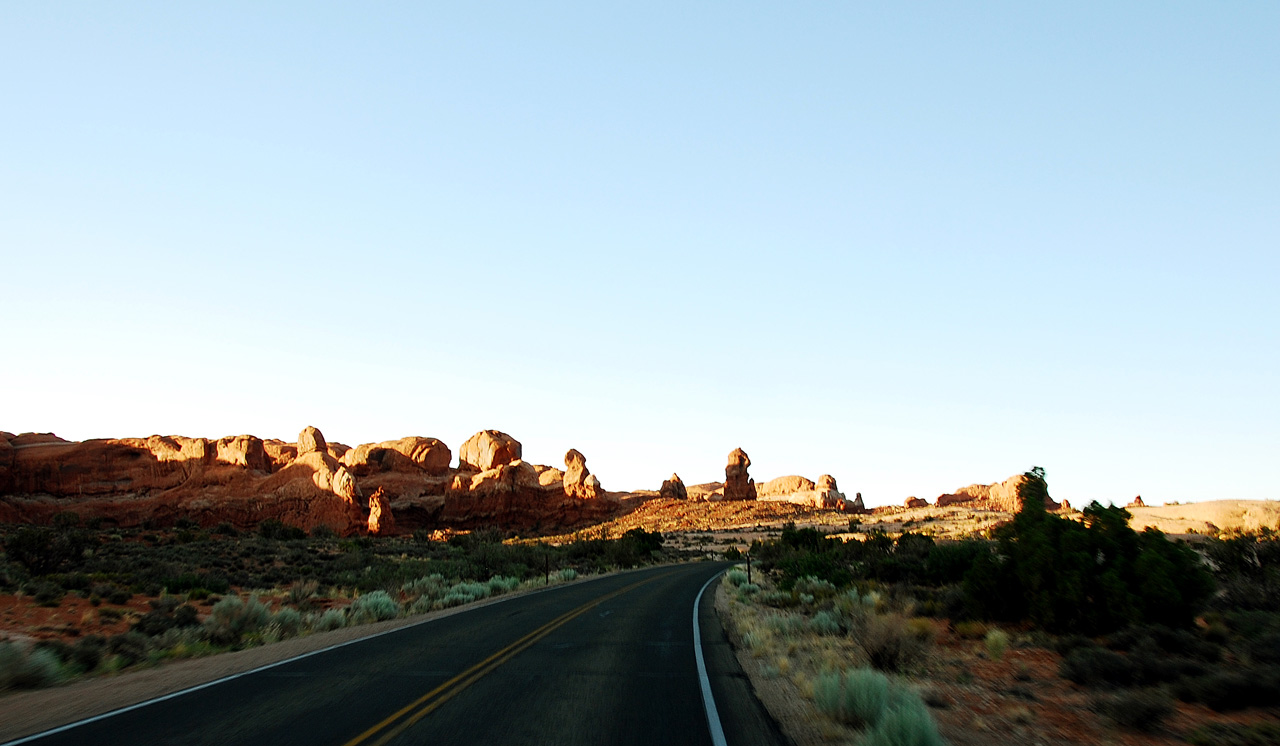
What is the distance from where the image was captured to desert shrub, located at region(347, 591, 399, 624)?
19.4 m

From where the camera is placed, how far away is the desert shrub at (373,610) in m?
19.4

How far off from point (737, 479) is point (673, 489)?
40.0ft

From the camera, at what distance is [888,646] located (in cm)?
1141

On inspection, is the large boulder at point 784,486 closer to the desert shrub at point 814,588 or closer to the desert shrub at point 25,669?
the desert shrub at point 814,588

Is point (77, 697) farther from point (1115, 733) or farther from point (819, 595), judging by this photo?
point (819, 595)

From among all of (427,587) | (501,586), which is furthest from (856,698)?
(501,586)

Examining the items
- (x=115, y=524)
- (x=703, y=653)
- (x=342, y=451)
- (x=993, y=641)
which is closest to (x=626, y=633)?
(x=703, y=653)

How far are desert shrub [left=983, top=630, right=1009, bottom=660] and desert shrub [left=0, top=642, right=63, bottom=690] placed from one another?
15.4 metres

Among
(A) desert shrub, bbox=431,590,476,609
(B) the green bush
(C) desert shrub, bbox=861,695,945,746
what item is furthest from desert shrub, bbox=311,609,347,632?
(C) desert shrub, bbox=861,695,945,746

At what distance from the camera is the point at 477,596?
26.1 m

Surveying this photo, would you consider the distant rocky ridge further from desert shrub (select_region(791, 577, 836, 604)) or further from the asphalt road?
the asphalt road

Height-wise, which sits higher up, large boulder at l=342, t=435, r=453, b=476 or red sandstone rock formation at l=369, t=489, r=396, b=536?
large boulder at l=342, t=435, r=453, b=476

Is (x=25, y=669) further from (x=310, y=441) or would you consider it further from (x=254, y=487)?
(x=310, y=441)

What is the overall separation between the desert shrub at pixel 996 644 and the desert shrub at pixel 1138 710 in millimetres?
4249
